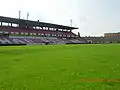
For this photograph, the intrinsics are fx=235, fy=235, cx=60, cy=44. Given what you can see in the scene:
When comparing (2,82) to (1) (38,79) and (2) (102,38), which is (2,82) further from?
(2) (102,38)

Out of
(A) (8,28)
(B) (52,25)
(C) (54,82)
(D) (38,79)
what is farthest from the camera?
(B) (52,25)

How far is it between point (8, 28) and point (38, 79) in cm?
8001

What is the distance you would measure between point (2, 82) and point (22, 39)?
246ft

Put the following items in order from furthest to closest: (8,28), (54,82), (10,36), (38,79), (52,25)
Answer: (52,25)
(8,28)
(10,36)
(38,79)
(54,82)

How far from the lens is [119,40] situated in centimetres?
14050

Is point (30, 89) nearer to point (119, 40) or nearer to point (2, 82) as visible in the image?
point (2, 82)

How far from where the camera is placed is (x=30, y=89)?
9258 millimetres

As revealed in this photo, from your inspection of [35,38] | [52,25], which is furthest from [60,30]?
[35,38]

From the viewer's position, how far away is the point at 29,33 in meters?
96.0

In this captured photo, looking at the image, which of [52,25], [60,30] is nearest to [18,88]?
[52,25]

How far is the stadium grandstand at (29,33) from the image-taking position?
265ft

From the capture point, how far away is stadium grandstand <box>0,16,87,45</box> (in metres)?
80.7

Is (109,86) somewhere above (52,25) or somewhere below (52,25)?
below

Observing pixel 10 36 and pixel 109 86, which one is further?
pixel 10 36
